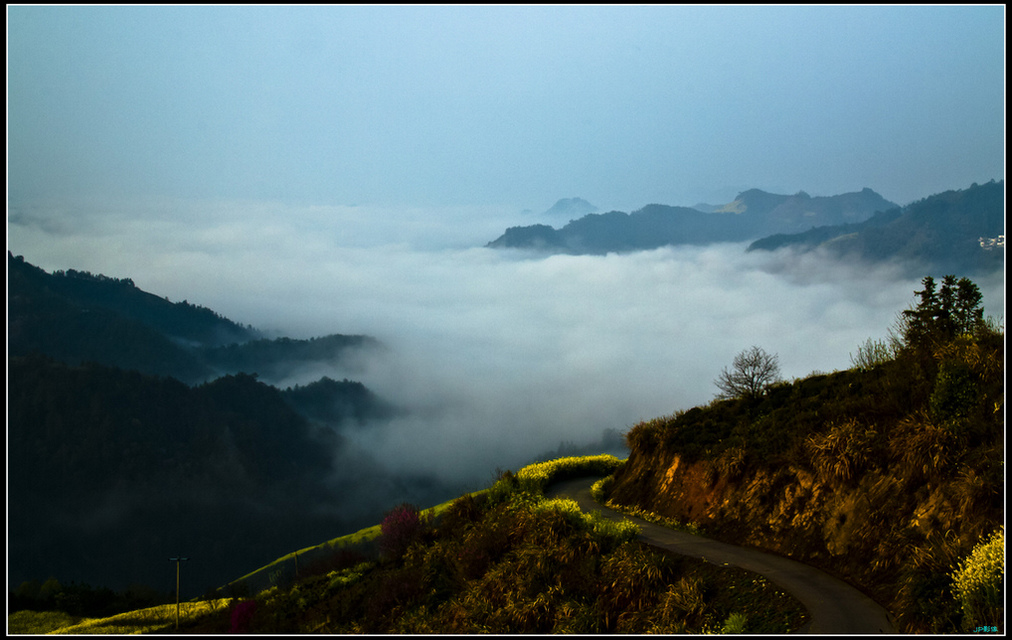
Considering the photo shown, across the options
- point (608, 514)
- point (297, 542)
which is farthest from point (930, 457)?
point (297, 542)

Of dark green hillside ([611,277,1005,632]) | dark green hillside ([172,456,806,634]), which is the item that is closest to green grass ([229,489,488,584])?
dark green hillside ([172,456,806,634])

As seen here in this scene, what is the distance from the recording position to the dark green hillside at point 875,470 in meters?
10.1

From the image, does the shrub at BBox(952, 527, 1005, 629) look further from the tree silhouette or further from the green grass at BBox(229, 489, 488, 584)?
the green grass at BBox(229, 489, 488, 584)

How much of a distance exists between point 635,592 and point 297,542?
157 metres

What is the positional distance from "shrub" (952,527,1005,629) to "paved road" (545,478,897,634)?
1.14m

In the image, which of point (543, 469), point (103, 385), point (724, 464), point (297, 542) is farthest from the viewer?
point (103, 385)

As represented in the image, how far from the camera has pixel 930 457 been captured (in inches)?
460

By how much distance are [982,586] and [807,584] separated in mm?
3142

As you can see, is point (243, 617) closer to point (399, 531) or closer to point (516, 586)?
point (399, 531)

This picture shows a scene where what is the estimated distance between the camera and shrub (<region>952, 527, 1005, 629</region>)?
8062 millimetres

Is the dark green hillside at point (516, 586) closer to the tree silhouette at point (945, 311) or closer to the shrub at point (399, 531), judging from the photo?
the shrub at point (399, 531)

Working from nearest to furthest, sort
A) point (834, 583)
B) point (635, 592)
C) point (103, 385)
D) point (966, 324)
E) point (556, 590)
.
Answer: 1. point (834, 583)
2. point (635, 592)
3. point (556, 590)
4. point (966, 324)
5. point (103, 385)

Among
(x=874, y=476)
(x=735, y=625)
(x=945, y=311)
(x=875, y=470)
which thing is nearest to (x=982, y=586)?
(x=735, y=625)

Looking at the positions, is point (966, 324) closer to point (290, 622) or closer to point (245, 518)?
point (290, 622)
